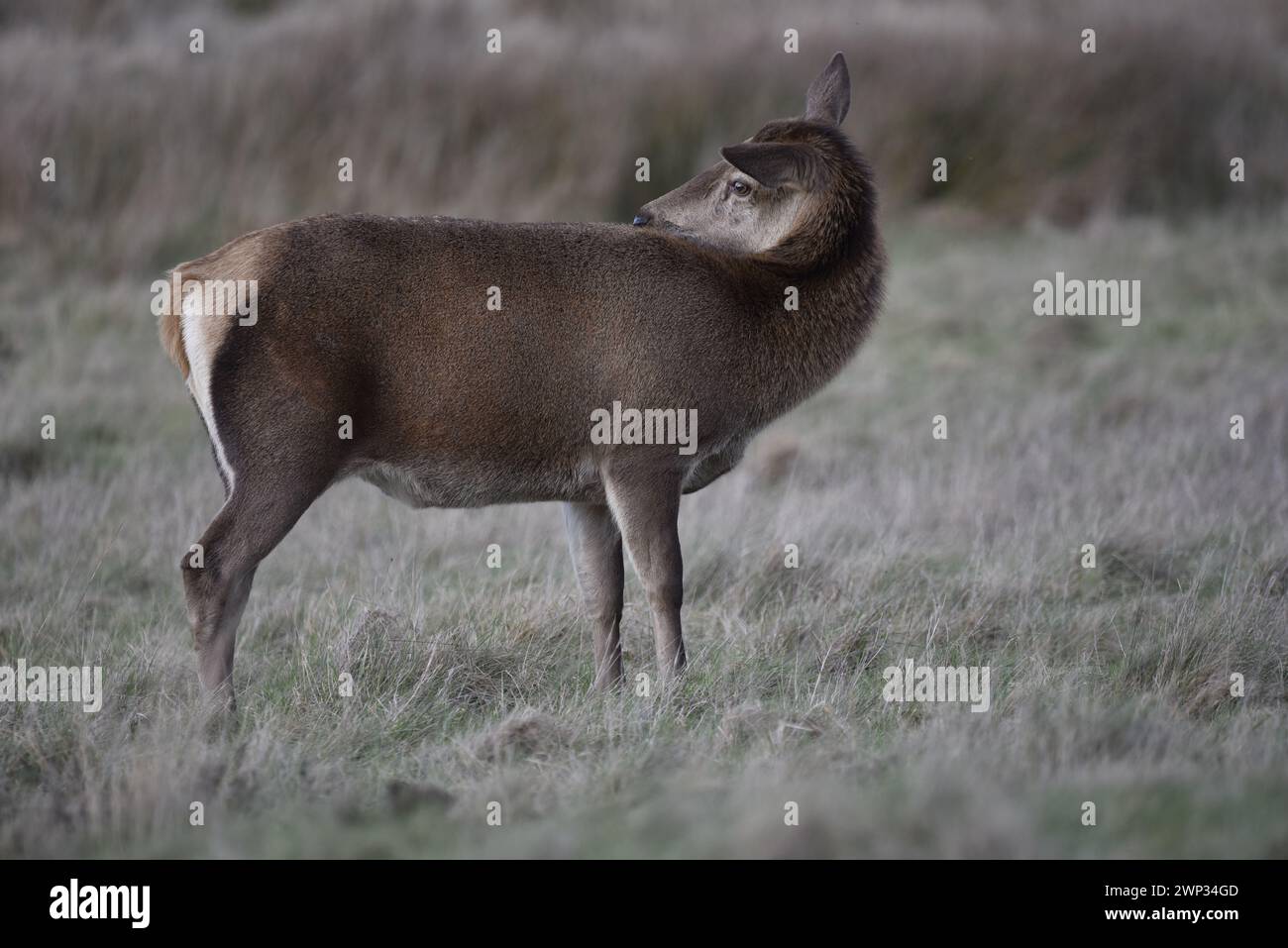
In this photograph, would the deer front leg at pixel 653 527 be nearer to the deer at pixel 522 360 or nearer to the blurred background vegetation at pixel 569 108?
the deer at pixel 522 360

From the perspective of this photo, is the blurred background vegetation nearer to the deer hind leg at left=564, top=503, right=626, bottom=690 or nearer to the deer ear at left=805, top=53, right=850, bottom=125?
the deer ear at left=805, top=53, right=850, bottom=125

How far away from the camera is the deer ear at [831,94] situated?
7031mm

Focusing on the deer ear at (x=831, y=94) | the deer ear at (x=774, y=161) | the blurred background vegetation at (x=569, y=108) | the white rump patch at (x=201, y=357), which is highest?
the blurred background vegetation at (x=569, y=108)

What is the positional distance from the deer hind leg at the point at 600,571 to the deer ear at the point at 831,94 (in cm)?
221

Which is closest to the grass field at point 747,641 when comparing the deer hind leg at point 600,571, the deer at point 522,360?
the deer hind leg at point 600,571

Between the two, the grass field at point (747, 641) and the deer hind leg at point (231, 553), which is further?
the deer hind leg at point (231, 553)

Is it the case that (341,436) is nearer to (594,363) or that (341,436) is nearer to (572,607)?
(594,363)

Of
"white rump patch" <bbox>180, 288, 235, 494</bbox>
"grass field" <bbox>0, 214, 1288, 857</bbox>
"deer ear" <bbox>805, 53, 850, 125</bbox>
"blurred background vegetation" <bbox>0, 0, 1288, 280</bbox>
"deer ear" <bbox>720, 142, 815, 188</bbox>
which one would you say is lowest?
"grass field" <bbox>0, 214, 1288, 857</bbox>

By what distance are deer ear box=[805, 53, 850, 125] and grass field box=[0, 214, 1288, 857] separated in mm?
2123

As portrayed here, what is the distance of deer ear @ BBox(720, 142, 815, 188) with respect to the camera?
20.1ft

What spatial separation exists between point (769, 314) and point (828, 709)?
1692mm

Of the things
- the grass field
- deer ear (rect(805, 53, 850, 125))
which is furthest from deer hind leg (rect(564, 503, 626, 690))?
deer ear (rect(805, 53, 850, 125))
